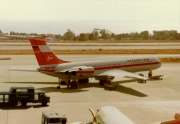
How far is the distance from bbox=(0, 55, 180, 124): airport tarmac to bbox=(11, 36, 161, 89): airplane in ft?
4.84

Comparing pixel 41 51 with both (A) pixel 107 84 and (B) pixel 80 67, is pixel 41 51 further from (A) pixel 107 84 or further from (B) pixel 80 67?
(A) pixel 107 84

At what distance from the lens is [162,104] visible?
3544cm

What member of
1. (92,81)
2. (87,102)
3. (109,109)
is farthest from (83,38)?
(109,109)

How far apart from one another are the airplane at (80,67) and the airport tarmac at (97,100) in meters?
1.48

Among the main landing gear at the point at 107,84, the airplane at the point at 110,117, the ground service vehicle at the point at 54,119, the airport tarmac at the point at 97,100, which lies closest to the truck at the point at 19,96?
the airport tarmac at the point at 97,100

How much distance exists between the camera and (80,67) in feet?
142

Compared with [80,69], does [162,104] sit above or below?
below

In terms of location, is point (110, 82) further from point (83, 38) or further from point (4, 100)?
point (83, 38)

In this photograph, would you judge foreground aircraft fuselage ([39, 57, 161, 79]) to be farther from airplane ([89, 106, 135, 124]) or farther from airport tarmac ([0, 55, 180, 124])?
airplane ([89, 106, 135, 124])

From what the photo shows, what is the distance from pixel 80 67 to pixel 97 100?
7320 mm

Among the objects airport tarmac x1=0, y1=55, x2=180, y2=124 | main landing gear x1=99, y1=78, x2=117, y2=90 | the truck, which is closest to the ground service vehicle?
airport tarmac x1=0, y1=55, x2=180, y2=124

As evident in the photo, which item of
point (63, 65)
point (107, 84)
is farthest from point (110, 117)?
point (107, 84)

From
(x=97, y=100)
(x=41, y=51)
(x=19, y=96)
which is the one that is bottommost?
(x=97, y=100)

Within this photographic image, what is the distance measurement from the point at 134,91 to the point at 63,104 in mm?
11005
